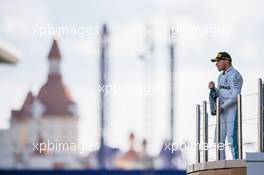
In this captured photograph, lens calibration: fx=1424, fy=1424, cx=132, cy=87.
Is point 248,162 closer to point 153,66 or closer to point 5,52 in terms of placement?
point 5,52

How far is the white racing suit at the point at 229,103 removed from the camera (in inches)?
642

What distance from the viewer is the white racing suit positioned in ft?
53.5

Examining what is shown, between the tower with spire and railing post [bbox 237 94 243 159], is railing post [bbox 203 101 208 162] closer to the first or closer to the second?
railing post [bbox 237 94 243 159]

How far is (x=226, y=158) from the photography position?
1669 centimetres

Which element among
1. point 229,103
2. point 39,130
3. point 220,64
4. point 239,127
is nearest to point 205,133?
point 229,103

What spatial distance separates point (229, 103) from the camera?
1641 centimetres

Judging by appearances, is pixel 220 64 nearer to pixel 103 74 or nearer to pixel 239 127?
pixel 239 127

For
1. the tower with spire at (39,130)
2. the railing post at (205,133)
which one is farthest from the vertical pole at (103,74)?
the railing post at (205,133)

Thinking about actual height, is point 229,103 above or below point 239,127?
above

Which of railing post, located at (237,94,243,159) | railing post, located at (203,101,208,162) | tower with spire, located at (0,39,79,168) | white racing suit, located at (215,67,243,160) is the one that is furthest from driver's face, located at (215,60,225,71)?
tower with spire, located at (0,39,79,168)

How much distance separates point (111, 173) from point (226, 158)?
6191 cm

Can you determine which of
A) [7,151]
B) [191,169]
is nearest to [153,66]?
[7,151]

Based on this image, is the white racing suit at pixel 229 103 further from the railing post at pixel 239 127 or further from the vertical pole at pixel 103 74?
the vertical pole at pixel 103 74

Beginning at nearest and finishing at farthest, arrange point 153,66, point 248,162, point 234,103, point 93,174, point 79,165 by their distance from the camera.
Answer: point 248,162 → point 234,103 → point 93,174 → point 153,66 → point 79,165
